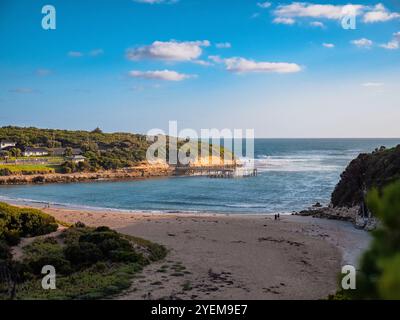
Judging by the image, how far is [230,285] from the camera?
1516cm

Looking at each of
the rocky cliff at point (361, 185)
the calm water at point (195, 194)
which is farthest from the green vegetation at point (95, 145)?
the rocky cliff at point (361, 185)

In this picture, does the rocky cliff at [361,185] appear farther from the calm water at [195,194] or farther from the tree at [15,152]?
the tree at [15,152]

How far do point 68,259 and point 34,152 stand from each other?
8313 cm

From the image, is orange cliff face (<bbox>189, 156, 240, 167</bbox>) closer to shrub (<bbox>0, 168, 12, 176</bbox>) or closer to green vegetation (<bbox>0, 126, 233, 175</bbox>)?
green vegetation (<bbox>0, 126, 233, 175</bbox>)

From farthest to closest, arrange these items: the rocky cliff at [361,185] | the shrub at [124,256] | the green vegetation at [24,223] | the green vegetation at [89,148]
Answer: the green vegetation at [89,148]
the rocky cliff at [361,185]
the green vegetation at [24,223]
the shrub at [124,256]

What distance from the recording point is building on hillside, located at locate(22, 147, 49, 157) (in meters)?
91.4

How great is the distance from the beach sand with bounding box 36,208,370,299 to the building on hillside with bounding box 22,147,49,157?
61.9 meters

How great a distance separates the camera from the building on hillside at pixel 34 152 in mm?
91381

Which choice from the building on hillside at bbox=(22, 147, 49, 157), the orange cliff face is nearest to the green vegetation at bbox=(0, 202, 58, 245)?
the building on hillside at bbox=(22, 147, 49, 157)

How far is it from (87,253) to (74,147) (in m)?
92.2

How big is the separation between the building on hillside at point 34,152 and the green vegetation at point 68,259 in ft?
248

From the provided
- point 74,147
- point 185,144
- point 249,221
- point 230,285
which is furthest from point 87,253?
point 185,144
